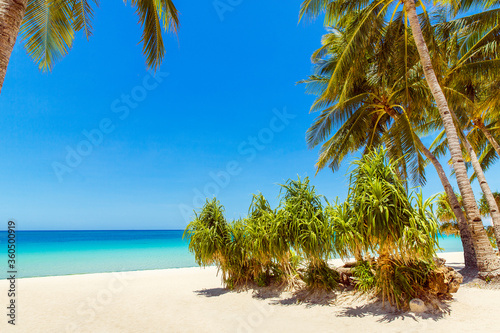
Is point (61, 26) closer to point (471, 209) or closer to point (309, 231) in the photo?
point (309, 231)

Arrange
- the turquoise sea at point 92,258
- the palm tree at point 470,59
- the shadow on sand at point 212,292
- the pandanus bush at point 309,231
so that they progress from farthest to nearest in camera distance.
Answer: the turquoise sea at point 92,258 → the palm tree at point 470,59 → the shadow on sand at point 212,292 → the pandanus bush at point 309,231

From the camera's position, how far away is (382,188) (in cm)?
452

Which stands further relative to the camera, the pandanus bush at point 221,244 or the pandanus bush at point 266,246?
the pandanus bush at point 221,244

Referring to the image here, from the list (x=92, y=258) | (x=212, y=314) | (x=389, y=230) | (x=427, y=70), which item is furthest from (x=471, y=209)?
(x=92, y=258)

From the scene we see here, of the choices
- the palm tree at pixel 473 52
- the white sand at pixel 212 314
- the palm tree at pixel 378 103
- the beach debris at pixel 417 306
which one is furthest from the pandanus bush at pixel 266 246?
the palm tree at pixel 473 52

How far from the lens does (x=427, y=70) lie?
7.38 m

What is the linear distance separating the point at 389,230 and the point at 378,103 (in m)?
7.90

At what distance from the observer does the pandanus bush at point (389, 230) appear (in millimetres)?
4160

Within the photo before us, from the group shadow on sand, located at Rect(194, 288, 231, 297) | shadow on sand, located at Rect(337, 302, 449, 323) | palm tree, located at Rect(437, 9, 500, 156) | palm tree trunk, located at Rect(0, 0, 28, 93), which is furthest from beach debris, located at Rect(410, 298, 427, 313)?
palm tree, located at Rect(437, 9, 500, 156)

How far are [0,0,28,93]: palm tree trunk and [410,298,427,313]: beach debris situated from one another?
611 cm

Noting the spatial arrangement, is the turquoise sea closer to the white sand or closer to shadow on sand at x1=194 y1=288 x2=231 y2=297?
the white sand

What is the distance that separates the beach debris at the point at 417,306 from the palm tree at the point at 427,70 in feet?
12.5

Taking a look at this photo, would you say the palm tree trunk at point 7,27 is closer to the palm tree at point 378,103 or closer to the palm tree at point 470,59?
the palm tree at point 378,103

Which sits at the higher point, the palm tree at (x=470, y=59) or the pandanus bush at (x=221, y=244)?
the palm tree at (x=470, y=59)
